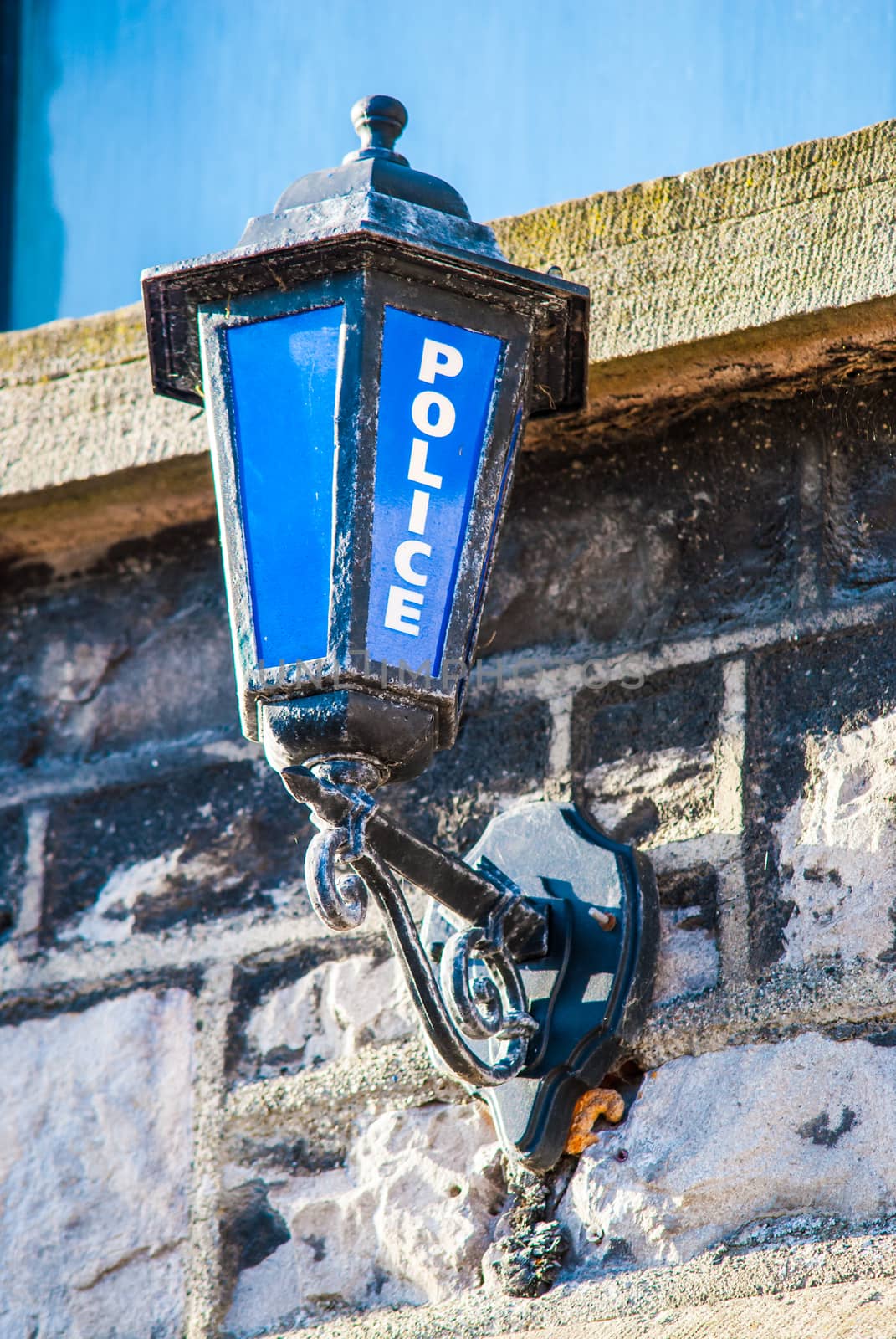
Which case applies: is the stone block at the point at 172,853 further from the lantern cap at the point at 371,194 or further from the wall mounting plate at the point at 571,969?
the lantern cap at the point at 371,194

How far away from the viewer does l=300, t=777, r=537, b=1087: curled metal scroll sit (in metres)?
1.62

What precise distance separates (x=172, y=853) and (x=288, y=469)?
0.72 m

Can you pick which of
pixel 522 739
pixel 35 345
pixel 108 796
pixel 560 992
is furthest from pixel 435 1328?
pixel 35 345

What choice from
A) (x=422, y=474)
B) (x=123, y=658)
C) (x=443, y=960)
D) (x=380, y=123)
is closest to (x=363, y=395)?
(x=422, y=474)

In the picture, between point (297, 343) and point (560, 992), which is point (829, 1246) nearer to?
point (560, 992)

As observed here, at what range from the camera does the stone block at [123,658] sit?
2367 millimetres

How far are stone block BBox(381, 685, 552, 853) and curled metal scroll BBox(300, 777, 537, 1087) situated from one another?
256mm

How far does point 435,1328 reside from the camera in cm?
181

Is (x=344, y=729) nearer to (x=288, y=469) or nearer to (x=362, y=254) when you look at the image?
(x=288, y=469)

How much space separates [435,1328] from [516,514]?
3.03ft

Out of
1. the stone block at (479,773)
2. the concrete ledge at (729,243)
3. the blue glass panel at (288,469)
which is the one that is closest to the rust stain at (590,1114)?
the stone block at (479,773)

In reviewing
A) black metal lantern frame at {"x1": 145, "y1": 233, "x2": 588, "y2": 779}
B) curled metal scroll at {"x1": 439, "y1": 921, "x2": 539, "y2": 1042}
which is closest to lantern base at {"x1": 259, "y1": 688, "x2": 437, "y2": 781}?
black metal lantern frame at {"x1": 145, "y1": 233, "x2": 588, "y2": 779}

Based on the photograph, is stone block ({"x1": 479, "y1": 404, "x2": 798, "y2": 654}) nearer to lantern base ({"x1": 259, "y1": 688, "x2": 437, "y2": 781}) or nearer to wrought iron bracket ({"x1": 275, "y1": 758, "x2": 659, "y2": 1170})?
wrought iron bracket ({"x1": 275, "y1": 758, "x2": 659, "y2": 1170})

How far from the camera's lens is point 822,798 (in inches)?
75.5
